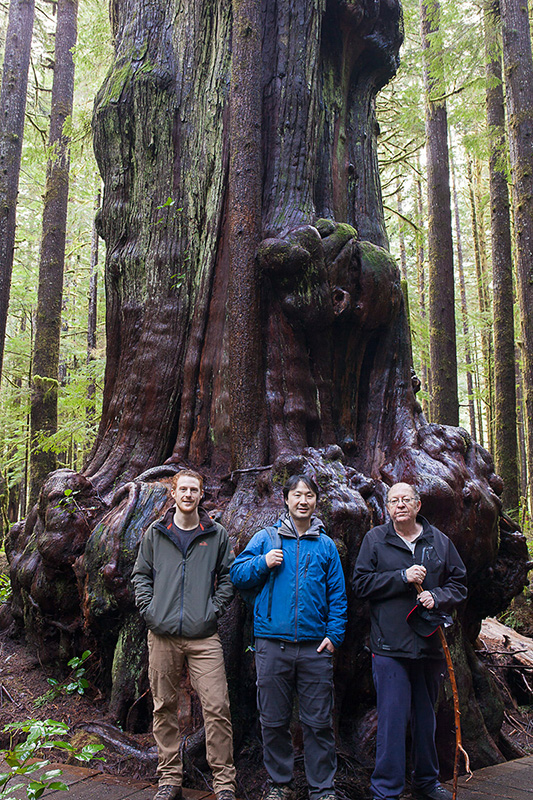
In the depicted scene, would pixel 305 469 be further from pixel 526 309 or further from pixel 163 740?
pixel 526 309

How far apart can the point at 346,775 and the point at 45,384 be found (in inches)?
332

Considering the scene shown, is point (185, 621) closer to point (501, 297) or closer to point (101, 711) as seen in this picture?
point (101, 711)

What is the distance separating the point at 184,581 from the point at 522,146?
331 inches

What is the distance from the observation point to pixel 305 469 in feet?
14.5

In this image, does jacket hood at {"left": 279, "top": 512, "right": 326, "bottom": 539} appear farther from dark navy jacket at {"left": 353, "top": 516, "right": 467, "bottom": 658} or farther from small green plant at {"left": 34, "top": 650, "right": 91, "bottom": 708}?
small green plant at {"left": 34, "top": 650, "right": 91, "bottom": 708}

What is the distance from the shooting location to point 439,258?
1091cm

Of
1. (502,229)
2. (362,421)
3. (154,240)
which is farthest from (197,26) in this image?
(502,229)

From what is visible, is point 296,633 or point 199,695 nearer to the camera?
point 296,633

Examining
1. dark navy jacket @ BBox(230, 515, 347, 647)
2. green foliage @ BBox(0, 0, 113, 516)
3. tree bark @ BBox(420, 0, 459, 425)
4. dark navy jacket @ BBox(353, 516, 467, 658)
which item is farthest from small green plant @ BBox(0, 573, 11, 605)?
tree bark @ BBox(420, 0, 459, 425)

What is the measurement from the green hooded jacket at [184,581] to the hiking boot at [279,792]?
85 cm

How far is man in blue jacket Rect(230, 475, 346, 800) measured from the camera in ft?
10.2

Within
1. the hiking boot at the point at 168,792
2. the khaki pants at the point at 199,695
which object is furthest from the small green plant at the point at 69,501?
the hiking boot at the point at 168,792

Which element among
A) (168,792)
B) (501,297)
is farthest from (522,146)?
(168,792)

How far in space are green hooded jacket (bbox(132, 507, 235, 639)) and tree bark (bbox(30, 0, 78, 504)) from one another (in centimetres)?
713
